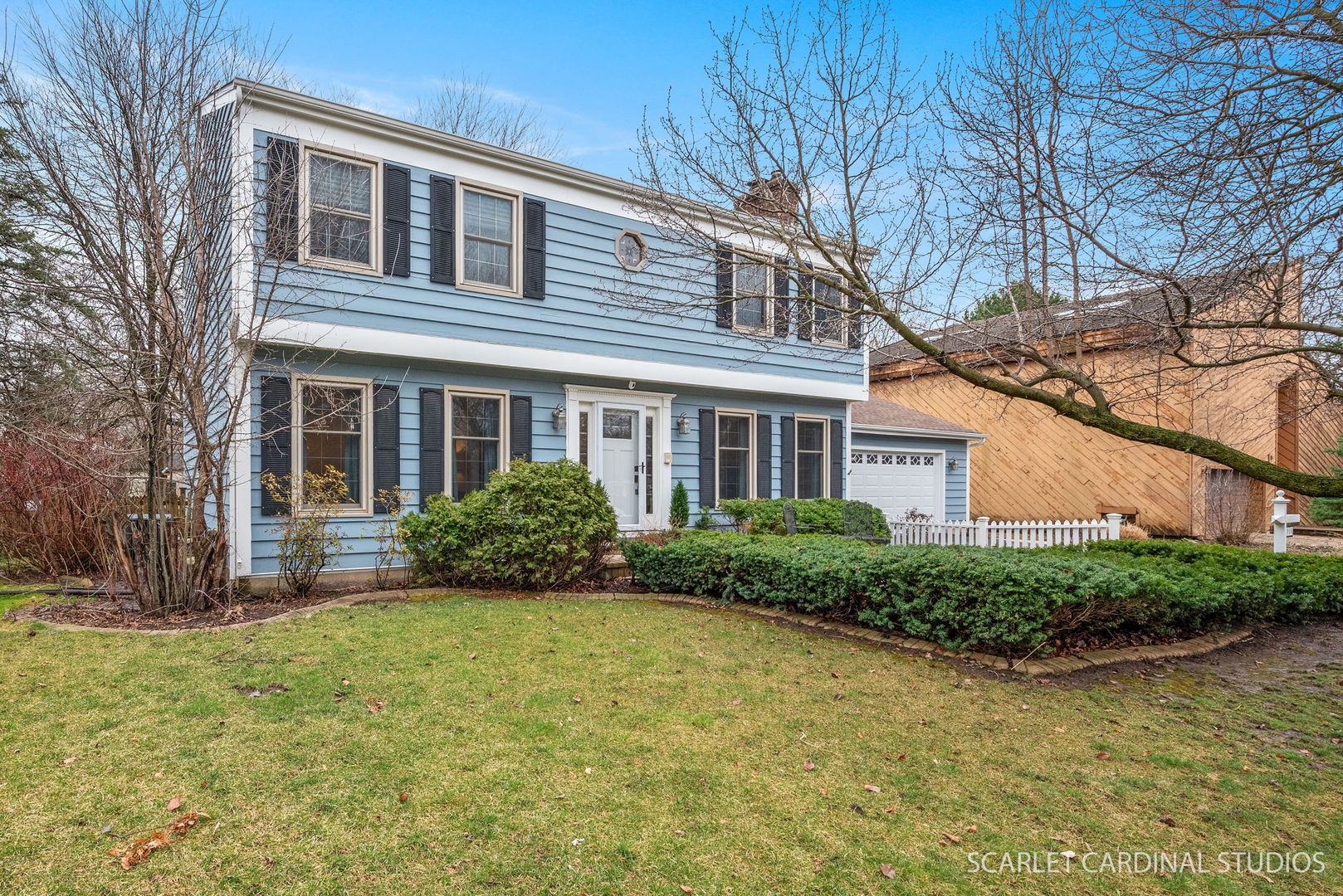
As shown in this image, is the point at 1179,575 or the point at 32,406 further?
the point at 32,406

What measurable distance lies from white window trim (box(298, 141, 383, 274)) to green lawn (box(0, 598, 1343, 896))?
4403 millimetres

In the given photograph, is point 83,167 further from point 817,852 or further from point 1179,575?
point 1179,575

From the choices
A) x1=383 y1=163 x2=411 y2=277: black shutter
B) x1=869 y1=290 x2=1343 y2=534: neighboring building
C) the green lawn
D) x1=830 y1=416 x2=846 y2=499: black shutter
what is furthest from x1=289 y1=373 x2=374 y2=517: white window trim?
x1=869 y1=290 x2=1343 y2=534: neighboring building

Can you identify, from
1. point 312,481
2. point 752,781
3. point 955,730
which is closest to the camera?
point 752,781

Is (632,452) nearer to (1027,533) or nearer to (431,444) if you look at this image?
(431,444)

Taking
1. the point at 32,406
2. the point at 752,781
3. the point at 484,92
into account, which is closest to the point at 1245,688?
the point at 752,781

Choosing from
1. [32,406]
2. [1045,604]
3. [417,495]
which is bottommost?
[1045,604]

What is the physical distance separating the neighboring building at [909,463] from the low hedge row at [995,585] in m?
5.84

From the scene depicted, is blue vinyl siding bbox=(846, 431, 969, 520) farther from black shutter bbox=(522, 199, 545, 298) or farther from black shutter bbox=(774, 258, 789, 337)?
black shutter bbox=(522, 199, 545, 298)

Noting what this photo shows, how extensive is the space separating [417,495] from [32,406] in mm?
4133

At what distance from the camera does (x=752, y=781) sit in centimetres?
353

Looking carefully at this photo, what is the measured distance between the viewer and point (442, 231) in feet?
29.7

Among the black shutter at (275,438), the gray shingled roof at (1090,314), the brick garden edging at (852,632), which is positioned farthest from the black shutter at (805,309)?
the black shutter at (275,438)

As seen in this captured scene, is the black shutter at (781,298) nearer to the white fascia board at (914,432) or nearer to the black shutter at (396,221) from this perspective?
the white fascia board at (914,432)
